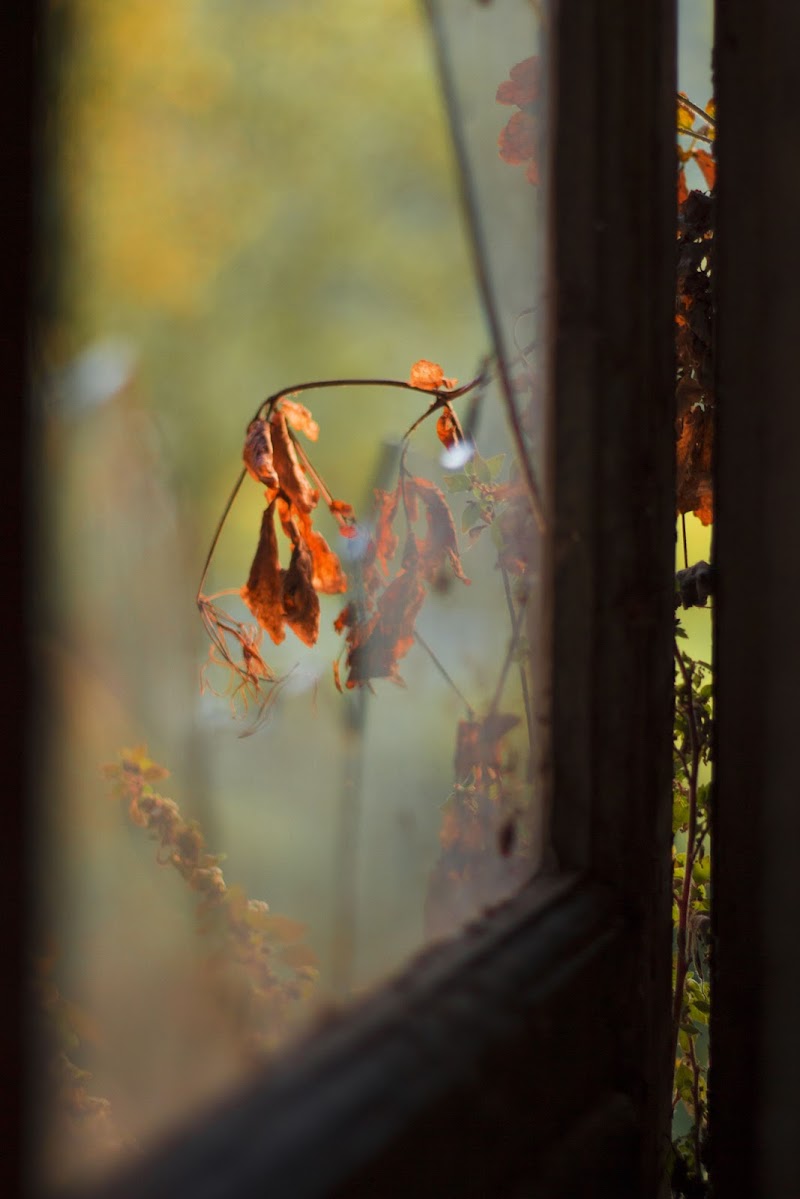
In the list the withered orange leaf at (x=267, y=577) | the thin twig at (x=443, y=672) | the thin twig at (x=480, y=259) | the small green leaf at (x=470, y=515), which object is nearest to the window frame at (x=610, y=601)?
the thin twig at (x=480, y=259)

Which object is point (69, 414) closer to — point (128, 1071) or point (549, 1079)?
point (128, 1071)

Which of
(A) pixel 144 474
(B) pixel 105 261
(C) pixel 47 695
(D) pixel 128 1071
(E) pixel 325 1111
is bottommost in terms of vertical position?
(D) pixel 128 1071

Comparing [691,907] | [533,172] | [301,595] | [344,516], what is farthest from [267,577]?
[691,907]

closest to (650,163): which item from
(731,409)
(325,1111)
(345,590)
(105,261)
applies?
(731,409)

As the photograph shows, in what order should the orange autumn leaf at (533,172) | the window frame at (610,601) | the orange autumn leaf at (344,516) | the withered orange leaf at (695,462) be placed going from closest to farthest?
the window frame at (610,601)
the orange autumn leaf at (533,172)
the withered orange leaf at (695,462)
the orange autumn leaf at (344,516)

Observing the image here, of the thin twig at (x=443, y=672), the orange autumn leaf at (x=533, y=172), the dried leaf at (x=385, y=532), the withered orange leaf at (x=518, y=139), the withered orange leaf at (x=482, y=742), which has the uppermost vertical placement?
the withered orange leaf at (x=518, y=139)

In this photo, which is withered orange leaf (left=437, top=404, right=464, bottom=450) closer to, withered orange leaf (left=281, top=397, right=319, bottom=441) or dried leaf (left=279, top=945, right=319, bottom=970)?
withered orange leaf (left=281, top=397, right=319, bottom=441)

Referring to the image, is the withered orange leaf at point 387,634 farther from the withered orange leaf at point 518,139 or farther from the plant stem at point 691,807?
the withered orange leaf at point 518,139

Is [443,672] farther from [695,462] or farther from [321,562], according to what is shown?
[695,462]
